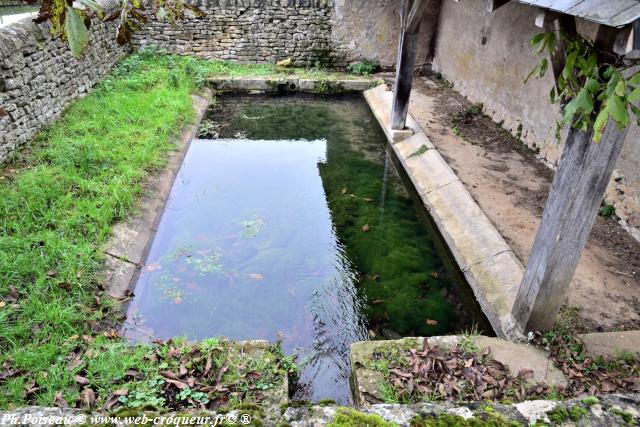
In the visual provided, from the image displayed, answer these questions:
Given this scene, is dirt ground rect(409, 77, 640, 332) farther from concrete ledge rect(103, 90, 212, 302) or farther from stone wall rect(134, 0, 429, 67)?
concrete ledge rect(103, 90, 212, 302)

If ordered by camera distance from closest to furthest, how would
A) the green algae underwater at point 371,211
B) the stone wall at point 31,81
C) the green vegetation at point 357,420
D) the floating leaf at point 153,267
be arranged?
the green vegetation at point 357,420 < the green algae underwater at point 371,211 < the floating leaf at point 153,267 < the stone wall at point 31,81

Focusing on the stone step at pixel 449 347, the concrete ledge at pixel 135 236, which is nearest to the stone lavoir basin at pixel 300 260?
the concrete ledge at pixel 135 236

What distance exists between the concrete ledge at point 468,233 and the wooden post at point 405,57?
44 cm

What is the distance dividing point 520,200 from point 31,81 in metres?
6.74

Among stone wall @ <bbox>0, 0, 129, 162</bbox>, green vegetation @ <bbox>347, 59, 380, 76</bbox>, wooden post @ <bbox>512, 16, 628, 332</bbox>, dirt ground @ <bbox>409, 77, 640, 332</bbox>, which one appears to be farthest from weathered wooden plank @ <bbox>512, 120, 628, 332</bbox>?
green vegetation @ <bbox>347, 59, 380, 76</bbox>

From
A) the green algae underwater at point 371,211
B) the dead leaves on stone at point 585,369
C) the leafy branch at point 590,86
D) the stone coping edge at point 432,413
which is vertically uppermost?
the leafy branch at point 590,86

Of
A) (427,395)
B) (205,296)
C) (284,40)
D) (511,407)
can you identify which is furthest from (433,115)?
(511,407)

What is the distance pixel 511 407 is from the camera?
159 centimetres

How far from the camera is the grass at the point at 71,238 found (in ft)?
9.79

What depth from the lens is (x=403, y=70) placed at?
6762 millimetres

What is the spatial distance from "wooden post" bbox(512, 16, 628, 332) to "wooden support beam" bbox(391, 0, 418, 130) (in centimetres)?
419

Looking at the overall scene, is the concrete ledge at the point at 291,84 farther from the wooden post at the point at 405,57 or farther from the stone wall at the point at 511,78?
the wooden post at the point at 405,57

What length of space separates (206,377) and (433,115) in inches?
257

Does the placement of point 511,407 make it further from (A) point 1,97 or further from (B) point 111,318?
(A) point 1,97
